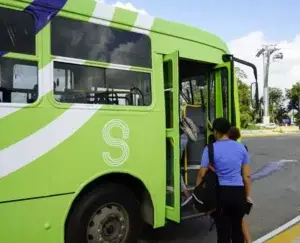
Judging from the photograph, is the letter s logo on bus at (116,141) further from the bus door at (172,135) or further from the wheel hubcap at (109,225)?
the bus door at (172,135)

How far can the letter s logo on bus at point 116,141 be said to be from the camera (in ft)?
14.9

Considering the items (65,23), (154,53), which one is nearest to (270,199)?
(154,53)

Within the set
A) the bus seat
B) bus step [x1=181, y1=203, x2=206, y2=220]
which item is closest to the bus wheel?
bus step [x1=181, y1=203, x2=206, y2=220]

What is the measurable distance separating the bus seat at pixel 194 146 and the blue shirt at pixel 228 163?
68.8 inches

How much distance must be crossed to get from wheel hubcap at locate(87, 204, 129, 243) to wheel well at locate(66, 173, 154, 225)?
0.90ft

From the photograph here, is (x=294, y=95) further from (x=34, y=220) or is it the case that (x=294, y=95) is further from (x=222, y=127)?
(x=34, y=220)

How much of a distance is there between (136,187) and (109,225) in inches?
21.9

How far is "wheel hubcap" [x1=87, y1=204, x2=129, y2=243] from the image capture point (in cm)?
457

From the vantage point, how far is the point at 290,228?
21.2ft

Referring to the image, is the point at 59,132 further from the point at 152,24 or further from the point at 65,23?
the point at 152,24

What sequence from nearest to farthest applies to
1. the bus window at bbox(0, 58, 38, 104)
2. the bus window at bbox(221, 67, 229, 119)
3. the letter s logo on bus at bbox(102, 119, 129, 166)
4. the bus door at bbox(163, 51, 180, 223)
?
1. the bus window at bbox(0, 58, 38, 104)
2. the letter s logo on bus at bbox(102, 119, 129, 166)
3. the bus door at bbox(163, 51, 180, 223)
4. the bus window at bbox(221, 67, 229, 119)

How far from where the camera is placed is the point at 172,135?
5.17m

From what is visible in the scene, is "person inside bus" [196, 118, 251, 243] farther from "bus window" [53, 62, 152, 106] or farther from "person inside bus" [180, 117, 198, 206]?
"person inside bus" [180, 117, 198, 206]

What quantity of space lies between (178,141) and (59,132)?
1.57 metres
